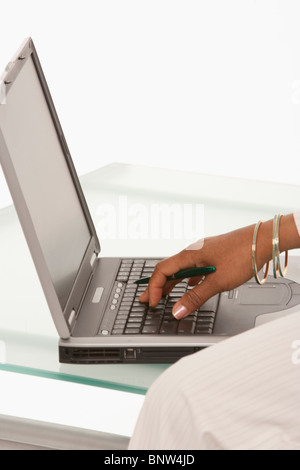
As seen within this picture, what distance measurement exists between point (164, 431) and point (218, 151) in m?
2.17

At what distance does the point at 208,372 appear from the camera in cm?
97

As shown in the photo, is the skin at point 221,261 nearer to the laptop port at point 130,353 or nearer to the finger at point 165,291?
the finger at point 165,291

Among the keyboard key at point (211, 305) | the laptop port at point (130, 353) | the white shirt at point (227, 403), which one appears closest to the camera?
the white shirt at point (227, 403)

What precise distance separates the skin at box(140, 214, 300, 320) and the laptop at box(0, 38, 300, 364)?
0.07 feet

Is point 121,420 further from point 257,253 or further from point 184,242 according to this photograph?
point 184,242

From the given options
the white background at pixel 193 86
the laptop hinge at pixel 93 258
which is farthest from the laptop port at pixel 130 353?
the white background at pixel 193 86

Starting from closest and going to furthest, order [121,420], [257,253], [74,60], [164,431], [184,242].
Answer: [164,431]
[121,420]
[257,253]
[184,242]
[74,60]

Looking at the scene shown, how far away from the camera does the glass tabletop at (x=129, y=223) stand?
46.4 inches

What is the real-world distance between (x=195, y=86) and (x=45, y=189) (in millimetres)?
1834

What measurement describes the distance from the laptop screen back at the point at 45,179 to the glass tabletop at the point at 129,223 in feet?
0.28

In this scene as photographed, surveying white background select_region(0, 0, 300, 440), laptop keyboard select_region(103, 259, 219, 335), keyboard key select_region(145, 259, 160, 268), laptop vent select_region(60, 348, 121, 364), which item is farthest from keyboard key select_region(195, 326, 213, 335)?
white background select_region(0, 0, 300, 440)

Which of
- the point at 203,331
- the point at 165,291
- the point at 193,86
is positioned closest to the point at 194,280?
the point at 165,291

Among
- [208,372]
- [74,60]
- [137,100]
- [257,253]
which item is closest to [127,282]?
[257,253]

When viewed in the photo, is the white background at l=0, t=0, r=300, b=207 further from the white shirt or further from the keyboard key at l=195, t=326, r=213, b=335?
the white shirt
